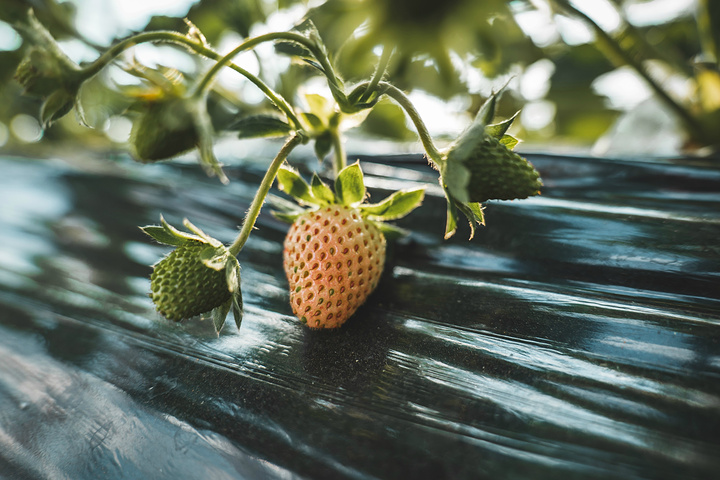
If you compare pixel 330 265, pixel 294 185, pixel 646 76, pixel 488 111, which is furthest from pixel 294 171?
pixel 646 76

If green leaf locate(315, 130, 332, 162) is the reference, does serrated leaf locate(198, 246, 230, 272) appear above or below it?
below

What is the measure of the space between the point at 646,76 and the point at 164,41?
925mm

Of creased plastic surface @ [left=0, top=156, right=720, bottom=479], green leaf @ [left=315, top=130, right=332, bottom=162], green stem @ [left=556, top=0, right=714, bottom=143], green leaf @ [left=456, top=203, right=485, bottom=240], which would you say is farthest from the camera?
green stem @ [left=556, top=0, right=714, bottom=143]

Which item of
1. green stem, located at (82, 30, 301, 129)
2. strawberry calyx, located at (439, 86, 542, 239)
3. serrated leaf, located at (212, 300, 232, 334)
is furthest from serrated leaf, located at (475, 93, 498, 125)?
serrated leaf, located at (212, 300, 232, 334)

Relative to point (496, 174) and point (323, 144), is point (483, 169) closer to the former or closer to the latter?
point (496, 174)

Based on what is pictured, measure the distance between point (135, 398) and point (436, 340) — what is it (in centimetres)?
31

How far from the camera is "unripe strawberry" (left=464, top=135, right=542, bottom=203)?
1.46 feet

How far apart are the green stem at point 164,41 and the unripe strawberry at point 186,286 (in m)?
0.18

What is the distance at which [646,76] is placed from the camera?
95 centimetres

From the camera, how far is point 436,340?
1.60 ft

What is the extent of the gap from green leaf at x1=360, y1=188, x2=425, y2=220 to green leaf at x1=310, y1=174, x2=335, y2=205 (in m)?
0.04

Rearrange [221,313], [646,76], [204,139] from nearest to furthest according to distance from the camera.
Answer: [204,139] < [221,313] < [646,76]

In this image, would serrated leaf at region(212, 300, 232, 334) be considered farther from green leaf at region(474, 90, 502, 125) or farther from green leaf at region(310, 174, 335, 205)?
green leaf at region(474, 90, 502, 125)

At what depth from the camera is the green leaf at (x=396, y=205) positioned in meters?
0.55
